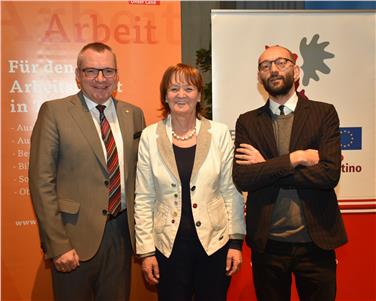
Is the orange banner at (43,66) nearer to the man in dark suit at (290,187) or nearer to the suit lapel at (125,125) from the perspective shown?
the suit lapel at (125,125)

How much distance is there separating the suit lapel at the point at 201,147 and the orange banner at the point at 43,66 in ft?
3.95

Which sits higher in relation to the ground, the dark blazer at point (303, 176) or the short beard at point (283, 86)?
the short beard at point (283, 86)

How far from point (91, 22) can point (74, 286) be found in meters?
2.06

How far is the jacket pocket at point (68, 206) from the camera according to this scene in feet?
7.83

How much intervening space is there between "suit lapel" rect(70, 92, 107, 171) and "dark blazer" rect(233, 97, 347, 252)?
0.77 m

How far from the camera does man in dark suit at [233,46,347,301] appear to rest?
2.22 m

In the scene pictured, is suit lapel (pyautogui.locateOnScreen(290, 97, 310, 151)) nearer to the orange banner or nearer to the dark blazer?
the dark blazer

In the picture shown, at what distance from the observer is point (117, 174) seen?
2.49m

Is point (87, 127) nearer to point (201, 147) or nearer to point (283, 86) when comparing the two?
point (201, 147)

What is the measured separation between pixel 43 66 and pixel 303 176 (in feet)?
7.52

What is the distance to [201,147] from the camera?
2.38 metres

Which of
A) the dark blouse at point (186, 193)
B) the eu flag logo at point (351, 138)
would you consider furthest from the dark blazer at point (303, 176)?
the eu flag logo at point (351, 138)

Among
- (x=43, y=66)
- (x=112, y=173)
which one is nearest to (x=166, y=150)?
(x=112, y=173)

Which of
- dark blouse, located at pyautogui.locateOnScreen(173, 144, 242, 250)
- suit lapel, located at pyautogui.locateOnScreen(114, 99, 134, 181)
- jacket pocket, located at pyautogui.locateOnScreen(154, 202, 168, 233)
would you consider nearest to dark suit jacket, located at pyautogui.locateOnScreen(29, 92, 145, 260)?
suit lapel, located at pyautogui.locateOnScreen(114, 99, 134, 181)
